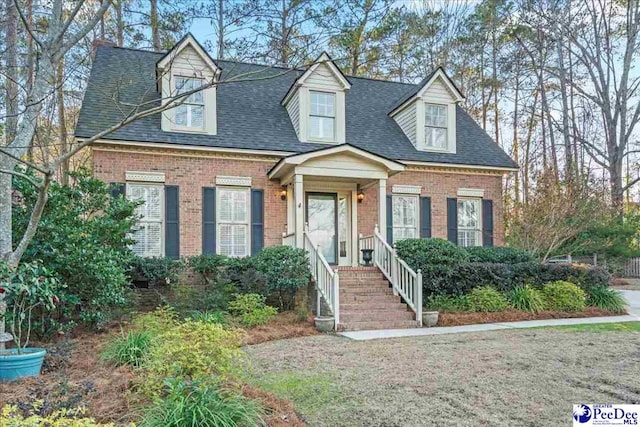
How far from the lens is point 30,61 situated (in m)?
15.0

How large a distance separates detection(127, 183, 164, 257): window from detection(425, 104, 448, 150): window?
795 centimetres

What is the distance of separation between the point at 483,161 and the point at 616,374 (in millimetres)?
9844

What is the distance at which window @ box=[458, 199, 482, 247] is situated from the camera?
14.3m

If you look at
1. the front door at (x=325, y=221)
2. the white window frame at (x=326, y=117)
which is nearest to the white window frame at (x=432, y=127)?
the white window frame at (x=326, y=117)

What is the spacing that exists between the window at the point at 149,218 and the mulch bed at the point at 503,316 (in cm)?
690

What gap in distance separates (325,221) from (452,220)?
12.7ft

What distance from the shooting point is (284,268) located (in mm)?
10203

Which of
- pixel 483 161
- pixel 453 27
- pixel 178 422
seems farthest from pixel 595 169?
pixel 178 422

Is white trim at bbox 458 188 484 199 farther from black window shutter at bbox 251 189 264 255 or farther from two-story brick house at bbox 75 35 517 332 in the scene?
black window shutter at bbox 251 189 264 255

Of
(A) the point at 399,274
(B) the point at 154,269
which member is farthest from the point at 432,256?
(B) the point at 154,269

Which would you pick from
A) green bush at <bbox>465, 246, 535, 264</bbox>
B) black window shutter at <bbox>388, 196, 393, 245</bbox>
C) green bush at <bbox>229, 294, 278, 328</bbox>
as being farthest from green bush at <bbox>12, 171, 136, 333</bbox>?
green bush at <bbox>465, 246, 535, 264</bbox>

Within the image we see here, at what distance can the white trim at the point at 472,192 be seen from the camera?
14258mm

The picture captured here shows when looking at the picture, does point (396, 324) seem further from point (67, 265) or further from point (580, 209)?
point (580, 209)

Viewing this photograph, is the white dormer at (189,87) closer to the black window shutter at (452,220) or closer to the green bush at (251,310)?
the green bush at (251,310)
